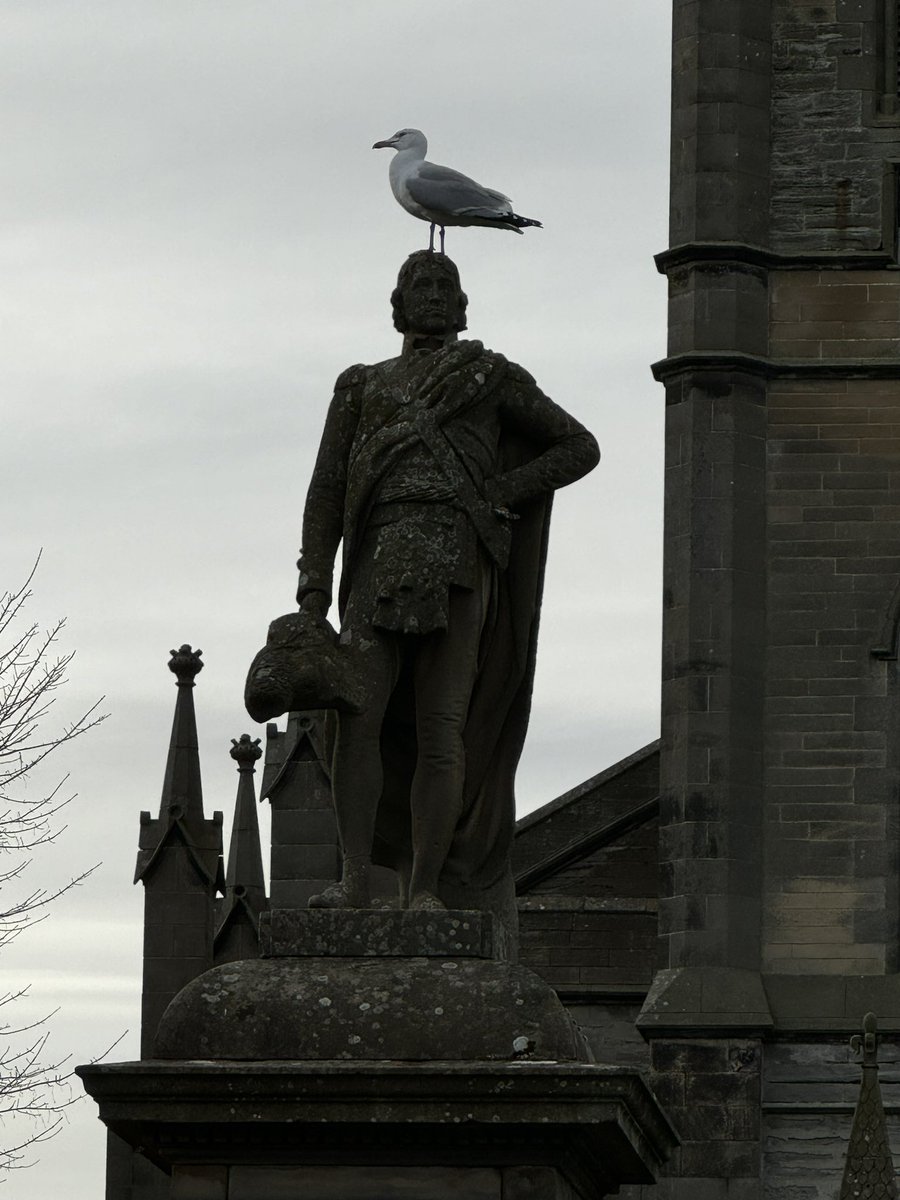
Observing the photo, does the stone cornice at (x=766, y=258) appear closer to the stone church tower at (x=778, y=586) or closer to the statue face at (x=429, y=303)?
the stone church tower at (x=778, y=586)

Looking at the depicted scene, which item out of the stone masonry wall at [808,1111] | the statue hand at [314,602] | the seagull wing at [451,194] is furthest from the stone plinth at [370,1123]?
the stone masonry wall at [808,1111]

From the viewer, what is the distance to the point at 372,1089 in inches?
316

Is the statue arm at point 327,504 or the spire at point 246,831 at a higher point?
the spire at point 246,831

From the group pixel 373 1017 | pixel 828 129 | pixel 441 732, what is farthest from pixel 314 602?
pixel 828 129

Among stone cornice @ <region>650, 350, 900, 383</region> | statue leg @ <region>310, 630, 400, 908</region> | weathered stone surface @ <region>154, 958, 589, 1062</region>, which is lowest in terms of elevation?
weathered stone surface @ <region>154, 958, 589, 1062</region>

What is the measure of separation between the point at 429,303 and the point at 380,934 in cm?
182

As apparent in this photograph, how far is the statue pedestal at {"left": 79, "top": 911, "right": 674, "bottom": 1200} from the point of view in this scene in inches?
316

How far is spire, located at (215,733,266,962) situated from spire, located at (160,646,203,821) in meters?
1.00

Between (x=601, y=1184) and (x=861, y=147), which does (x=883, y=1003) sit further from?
(x=601, y=1184)

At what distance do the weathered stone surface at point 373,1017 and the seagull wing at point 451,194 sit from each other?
2988 mm

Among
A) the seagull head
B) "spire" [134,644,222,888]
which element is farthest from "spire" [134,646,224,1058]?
the seagull head

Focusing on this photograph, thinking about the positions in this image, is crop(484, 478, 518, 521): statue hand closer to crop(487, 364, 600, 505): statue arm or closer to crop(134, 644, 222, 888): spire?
crop(487, 364, 600, 505): statue arm

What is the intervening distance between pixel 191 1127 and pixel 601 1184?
1240mm

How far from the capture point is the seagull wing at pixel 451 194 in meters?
10.5
